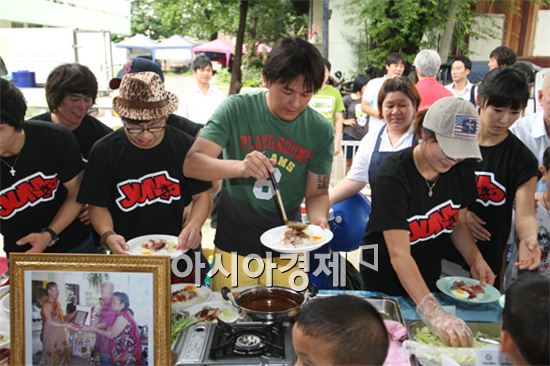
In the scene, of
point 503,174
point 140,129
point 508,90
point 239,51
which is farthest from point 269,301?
point 239,51

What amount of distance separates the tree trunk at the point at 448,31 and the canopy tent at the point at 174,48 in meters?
17.7

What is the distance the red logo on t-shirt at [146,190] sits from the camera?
2.11 metres

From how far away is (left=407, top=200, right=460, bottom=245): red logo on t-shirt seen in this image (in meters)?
1.92

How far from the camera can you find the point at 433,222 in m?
1.94

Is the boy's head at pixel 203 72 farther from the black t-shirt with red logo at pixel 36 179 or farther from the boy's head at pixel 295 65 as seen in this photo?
the boy's head at pixel 295 65

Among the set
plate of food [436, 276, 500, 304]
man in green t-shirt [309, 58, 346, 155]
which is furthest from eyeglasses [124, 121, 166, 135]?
man in green t-shirt [309, 58, 346, 155]

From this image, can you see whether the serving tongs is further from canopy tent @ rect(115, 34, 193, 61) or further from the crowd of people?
canopy tent @ rect(115, 34, 193, 61)

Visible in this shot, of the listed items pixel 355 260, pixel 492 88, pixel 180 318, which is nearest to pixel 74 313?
pixel 180 318

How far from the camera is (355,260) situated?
436cm

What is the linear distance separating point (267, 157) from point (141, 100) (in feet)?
1.94

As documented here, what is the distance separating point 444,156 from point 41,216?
176 cm

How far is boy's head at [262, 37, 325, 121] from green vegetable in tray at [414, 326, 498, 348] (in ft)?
3.34

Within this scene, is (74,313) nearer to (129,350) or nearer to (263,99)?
(129,350)

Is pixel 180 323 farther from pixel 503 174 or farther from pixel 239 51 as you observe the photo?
pixel 239 51
